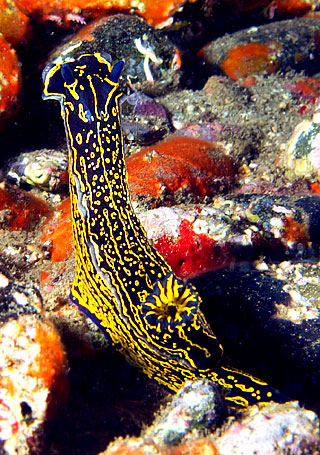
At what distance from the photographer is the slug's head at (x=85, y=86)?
9.54 feet

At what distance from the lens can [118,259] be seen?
3.22m

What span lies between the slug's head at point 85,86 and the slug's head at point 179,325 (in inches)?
62.6

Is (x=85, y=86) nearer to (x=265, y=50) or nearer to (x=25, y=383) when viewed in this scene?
(x=25, y=383)

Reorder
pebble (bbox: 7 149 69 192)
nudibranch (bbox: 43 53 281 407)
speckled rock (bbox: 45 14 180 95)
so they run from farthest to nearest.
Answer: speckled rock (bbox: 45 14 180 95) → pebble (bbox: 7 149 69 192) → nudibranch (bbox: 43 53 281 407)

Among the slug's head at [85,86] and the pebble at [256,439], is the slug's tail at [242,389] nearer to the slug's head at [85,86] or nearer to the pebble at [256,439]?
the pebble at [256,439]

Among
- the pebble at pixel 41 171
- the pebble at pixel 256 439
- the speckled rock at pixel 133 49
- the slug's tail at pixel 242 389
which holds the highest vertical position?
the speckled rock at pixel 133 49

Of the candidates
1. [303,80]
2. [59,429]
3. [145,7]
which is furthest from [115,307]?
[303,80]

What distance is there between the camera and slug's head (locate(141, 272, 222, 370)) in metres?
2.72

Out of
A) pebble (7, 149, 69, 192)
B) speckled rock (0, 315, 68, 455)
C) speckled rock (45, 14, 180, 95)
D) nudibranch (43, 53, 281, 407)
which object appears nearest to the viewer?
speckled rock (0, 315, 68, 455)

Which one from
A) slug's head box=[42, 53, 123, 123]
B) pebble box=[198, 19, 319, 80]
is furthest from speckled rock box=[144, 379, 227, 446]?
pebble box=[198, 19, 319, 80]

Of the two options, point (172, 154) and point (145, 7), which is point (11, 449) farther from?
point (145, 7)

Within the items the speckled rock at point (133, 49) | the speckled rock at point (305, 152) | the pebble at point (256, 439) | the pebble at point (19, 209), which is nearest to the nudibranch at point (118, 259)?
the pebble at point (256, 439)

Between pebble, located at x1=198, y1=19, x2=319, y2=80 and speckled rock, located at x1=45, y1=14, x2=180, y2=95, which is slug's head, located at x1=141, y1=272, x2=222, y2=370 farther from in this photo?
pebble, located at x1=198, y1=19, x2=319, y2=80

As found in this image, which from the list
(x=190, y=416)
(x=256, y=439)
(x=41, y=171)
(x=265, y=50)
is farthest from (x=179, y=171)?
(x=265, y=50)
